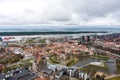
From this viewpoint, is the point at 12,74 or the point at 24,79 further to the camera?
the point at 12,74

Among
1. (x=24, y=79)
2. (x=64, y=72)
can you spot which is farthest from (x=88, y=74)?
(x=24, y=79)

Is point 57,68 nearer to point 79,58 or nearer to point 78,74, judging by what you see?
point 78,74

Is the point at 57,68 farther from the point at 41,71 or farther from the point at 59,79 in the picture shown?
the point at 59,79

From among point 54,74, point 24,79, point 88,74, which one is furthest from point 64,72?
point 24,79

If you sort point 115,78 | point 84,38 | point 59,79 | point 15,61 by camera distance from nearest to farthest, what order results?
1. point 59,79
2. point 115,78
3. point 15,61
4. point 84,38

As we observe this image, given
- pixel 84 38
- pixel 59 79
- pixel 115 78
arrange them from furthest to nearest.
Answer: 1. pixel 84 38
2. pixel 115 78
3. pixel 59 79

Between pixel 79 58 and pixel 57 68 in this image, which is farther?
pixel 79 58

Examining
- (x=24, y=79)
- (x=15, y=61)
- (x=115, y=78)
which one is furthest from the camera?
(x=15, y=61)

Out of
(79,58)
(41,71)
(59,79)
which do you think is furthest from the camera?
(79,58)
